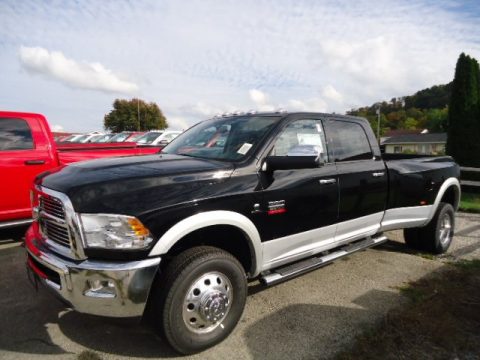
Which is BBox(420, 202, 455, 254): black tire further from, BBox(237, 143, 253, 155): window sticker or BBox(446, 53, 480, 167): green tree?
BBox(446, 53, 480, 167): green tree

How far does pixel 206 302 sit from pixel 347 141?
2448 mm

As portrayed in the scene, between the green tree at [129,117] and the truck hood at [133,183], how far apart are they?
59.4 m

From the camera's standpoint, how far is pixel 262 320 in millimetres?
3344

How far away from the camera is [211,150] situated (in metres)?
3.58

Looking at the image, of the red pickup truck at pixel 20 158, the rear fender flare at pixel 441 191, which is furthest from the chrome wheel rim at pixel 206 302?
the rear fender flare at pixel 441 191

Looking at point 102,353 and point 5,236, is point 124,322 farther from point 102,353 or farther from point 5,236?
point 5,236

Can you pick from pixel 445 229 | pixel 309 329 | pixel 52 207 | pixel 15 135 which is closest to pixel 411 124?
pixel 445 229

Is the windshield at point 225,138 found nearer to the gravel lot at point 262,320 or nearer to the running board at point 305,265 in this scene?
the running board at point 305,265

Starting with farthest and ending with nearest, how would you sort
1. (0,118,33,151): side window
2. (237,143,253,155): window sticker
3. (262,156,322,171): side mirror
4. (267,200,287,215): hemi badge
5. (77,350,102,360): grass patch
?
(0,118,33,151): side window < (237,143,253,155): window sticker < (267,200,287,215): hemi badge < (262,156,322,171): side mirror < (77,350,102,360): grass patch

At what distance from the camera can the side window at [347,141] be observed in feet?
13.2

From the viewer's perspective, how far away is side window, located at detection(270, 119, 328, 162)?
3.31 meters

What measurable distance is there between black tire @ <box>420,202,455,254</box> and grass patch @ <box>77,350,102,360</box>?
14.5 feet

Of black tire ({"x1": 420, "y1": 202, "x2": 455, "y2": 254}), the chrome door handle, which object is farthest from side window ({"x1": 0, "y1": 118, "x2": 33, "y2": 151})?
black tire ({"x1": 420, "y1": 202, "x2": 455, "y2": 254})

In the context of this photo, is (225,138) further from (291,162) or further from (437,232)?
(437,232)
